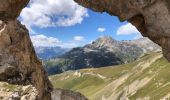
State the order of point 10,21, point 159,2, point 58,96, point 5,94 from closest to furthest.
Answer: point 5,94 < point 159,2 < point 10,21 < point 58,96

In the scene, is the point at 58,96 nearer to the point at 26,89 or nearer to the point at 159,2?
the point at 26,89

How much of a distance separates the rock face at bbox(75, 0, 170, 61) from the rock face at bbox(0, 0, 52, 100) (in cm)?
851

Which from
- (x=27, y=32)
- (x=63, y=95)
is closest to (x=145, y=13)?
(x=27, y=32)

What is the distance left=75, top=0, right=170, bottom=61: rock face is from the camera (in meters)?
41.5

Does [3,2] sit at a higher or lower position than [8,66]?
higher

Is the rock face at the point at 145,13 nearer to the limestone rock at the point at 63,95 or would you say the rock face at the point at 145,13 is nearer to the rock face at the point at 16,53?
the rock face at the point at 16,53

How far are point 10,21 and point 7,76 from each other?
701cm

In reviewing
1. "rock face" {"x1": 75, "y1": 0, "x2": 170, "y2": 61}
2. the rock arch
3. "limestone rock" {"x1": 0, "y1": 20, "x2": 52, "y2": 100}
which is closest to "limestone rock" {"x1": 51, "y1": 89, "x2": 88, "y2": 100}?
the rock arch

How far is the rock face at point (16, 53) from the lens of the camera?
4331cm

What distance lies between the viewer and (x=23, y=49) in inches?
1825

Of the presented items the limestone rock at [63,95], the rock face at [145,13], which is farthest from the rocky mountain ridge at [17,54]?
the rock face at [145,13]

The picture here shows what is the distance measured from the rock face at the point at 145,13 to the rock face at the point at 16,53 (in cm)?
851

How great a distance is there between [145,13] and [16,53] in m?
16.0

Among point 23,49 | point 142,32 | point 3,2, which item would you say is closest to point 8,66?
point 23,49
